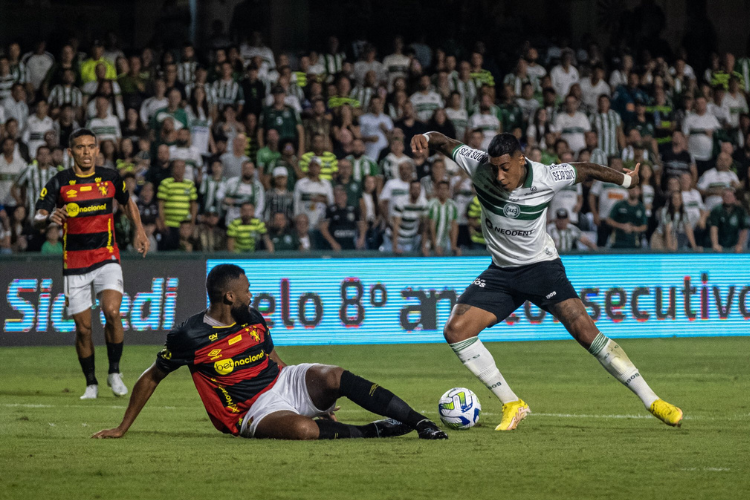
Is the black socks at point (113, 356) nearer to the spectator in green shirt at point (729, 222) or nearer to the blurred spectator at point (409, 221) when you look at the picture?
the blurred spectator at point (409, 221)

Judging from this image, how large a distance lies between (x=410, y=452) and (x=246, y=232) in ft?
33.8

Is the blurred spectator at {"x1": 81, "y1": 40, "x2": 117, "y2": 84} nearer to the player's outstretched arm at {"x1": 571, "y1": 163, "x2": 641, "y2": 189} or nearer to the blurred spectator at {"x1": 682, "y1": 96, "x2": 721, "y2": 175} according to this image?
→ the blurred spectator at {"x1": 682, "y1": 96, "x2": 721, "y2": 175}

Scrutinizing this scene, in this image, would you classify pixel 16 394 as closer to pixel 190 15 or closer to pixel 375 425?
pixel 375 425

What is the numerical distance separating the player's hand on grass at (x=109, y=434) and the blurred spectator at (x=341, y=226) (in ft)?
31.7

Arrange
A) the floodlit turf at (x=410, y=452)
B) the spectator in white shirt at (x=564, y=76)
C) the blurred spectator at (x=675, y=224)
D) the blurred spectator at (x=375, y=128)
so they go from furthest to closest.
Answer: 1. the spectator in white shirt at (x=564, y=76)
2. the blurred spectator at (x=375, y=128)
3. the blurred spectator at (x=675, y=224)
4. the floodlit turf at (x=410, y=452)

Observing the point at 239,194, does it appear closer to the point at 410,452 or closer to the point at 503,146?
the point at 503,146

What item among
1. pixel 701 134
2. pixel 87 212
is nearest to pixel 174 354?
pixel 87 212

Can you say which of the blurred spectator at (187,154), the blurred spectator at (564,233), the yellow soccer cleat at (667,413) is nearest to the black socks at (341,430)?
the yellow soccer cleat at (667,413)

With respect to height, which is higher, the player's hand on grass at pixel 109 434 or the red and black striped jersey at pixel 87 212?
the red and black striped jersey at pixel 87 212

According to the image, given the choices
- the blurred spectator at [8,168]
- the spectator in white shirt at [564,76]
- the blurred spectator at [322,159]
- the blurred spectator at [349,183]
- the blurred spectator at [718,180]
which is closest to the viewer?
the blurred spectator at [8,168]

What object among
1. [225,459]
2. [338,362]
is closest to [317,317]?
[338,362]

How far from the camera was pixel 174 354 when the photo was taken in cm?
706

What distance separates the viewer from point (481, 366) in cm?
827

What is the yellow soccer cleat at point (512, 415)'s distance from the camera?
7973 mm
